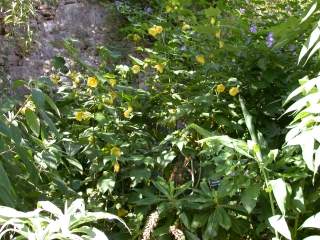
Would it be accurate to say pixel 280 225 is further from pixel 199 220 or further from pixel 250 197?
pixel 199 220

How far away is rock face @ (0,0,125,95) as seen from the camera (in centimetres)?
306

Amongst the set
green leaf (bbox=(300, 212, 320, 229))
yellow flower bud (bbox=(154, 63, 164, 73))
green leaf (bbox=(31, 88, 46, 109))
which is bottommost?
yellow flower bud (bbox=(154, 63, 164, 73))

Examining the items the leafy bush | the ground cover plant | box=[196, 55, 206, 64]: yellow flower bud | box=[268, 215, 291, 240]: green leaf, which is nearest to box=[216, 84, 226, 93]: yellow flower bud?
the ground cover plant

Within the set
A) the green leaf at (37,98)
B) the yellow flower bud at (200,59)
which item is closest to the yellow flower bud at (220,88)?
the yellow flower bud at (200,59)

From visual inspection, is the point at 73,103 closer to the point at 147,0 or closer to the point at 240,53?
the point at 240,53

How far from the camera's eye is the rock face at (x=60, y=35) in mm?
3057

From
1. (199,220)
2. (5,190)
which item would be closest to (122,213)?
(199,220)

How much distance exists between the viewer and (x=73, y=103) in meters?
2.00

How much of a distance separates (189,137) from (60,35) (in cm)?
179

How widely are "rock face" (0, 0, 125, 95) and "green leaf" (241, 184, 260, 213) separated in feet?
6.01

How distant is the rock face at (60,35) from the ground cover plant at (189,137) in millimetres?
872

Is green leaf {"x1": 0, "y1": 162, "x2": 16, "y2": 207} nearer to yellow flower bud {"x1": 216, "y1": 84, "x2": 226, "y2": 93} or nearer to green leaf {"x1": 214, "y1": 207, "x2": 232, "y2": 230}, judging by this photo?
green leaf {"x1": 214, "y1": 207, "x2": 232, "y2": 230}

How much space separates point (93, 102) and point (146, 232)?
65 cm

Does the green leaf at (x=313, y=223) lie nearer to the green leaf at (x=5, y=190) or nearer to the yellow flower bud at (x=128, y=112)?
the green leaf at (x=5, y=190)
